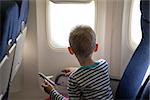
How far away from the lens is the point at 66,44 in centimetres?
212

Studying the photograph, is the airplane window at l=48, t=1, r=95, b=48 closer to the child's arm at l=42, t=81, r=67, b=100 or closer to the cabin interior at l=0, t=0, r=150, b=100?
the cabin interior at l=0, t=0, r=150, b=100

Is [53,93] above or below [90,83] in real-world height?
below

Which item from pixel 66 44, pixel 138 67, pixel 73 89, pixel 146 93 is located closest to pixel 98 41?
pixel 66 44

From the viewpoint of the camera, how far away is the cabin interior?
68.2 inches

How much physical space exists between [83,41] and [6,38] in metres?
0.39

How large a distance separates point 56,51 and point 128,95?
0.62 m

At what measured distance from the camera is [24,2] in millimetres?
1848

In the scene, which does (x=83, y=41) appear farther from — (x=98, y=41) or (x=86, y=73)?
(x=98, y=41)

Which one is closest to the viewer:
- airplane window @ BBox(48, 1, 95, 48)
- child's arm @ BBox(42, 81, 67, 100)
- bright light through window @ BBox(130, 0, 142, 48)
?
child's arm @ BBox(42, 81, 67, 100)

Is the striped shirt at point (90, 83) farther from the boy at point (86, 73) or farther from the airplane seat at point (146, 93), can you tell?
the airplane seat at point (146, 93)

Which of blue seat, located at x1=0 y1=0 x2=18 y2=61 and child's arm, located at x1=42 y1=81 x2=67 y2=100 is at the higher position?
blue seat, located at x1=0 y1=0 x2=18 y2=61

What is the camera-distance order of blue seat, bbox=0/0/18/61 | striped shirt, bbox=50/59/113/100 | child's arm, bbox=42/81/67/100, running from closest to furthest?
blue seat, bbox=0/0/18/61, striped shirt, bbox=50/59/113/100, child's arm, bbox=42/81/67/100

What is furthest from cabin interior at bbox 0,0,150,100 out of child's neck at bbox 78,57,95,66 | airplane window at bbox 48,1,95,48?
child's neck at bbox 78,57,95,66

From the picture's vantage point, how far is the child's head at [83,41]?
156 cm
